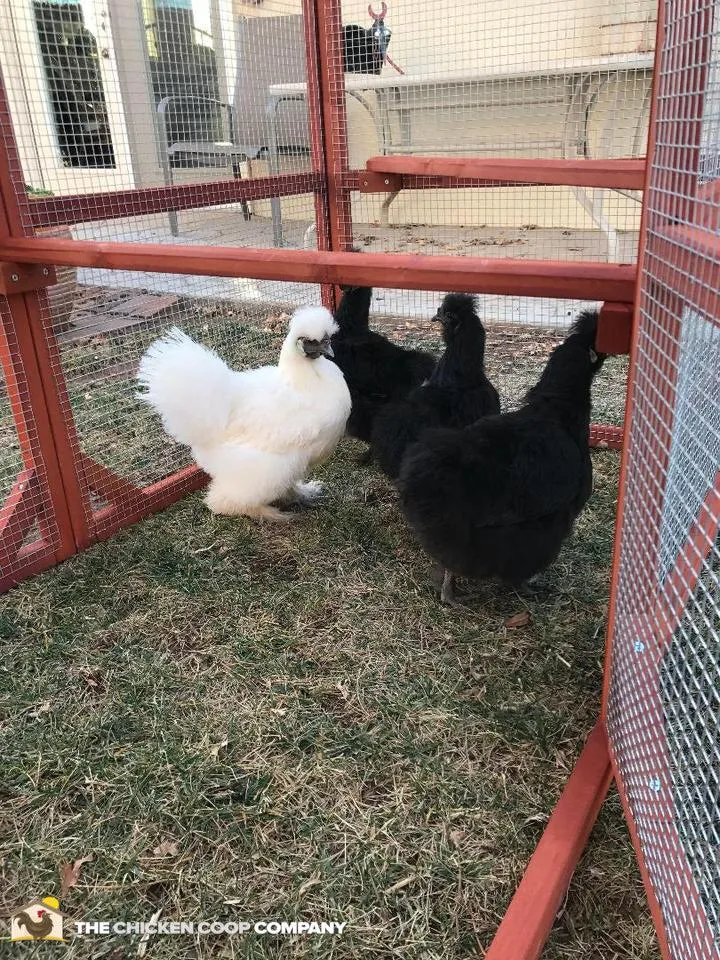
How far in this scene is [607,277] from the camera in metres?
1.73

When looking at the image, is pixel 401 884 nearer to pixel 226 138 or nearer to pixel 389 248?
pixel 226 138

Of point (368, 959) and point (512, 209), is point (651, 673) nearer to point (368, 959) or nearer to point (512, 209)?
point (368, 959)

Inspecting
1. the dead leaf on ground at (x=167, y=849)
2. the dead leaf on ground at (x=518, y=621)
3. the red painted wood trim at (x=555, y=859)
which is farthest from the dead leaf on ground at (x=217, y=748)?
the dead leaf on ground at (x=518, y=621)

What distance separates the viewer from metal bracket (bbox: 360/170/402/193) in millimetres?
3838

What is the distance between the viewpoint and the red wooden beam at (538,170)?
102 inches

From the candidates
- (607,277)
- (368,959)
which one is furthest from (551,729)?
(607,277)

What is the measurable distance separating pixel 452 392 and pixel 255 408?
89cm

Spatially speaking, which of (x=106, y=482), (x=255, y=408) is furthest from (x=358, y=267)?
(x=106, y=482)

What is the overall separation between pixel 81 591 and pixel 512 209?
18.1 ft

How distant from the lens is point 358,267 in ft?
6.77

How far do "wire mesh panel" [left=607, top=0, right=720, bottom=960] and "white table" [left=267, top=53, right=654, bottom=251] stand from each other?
3.01 meters

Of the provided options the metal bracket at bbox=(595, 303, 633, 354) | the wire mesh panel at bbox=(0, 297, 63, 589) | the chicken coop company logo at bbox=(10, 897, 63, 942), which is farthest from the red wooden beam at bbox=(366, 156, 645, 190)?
the chicken coop company logo at bbox=(10, 897, 63, 942)

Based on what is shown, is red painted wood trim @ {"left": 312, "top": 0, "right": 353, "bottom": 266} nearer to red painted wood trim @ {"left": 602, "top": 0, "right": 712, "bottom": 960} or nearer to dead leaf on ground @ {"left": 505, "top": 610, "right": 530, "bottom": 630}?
dead leaf on ground @ {"left": 505, "top": 610, "right": 530, "bottom": 630}

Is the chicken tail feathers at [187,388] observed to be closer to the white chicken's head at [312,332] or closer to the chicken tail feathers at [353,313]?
the white chicken's head at [312,332]
